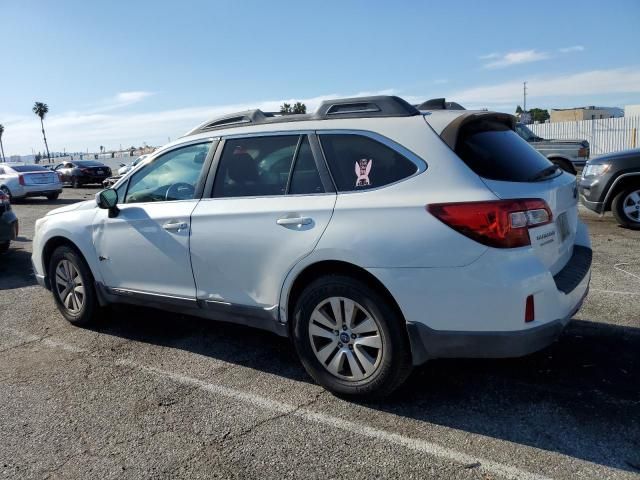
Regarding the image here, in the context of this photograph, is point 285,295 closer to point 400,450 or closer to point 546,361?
point 400,450

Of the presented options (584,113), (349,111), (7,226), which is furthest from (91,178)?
(584,113)

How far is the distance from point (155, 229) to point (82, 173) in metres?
24.6

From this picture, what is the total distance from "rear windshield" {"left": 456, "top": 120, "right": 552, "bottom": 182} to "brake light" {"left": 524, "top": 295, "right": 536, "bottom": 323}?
2.30 ft

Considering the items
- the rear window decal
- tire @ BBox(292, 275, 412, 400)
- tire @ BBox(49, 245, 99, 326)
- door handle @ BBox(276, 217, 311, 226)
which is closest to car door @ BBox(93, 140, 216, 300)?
tire @ BBox(49, 245, 99, 326)

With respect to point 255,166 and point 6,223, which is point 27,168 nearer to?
point 6,223

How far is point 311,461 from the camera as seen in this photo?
293 centimetres

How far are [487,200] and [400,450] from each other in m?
1.43

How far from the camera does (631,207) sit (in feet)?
28.8

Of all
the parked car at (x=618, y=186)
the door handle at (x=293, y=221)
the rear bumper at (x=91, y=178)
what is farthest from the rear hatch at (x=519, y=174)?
the rear bumper at (x=91, y=178)

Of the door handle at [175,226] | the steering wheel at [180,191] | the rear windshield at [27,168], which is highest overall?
the rear windshield at [27,168]

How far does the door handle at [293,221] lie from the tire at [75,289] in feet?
7.72

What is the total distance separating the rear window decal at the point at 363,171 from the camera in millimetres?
3416

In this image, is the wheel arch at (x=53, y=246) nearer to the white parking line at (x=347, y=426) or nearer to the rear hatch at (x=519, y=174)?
the white parking line at (x=347, y=426)

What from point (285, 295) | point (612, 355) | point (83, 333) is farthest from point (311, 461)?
point (83, 333)
